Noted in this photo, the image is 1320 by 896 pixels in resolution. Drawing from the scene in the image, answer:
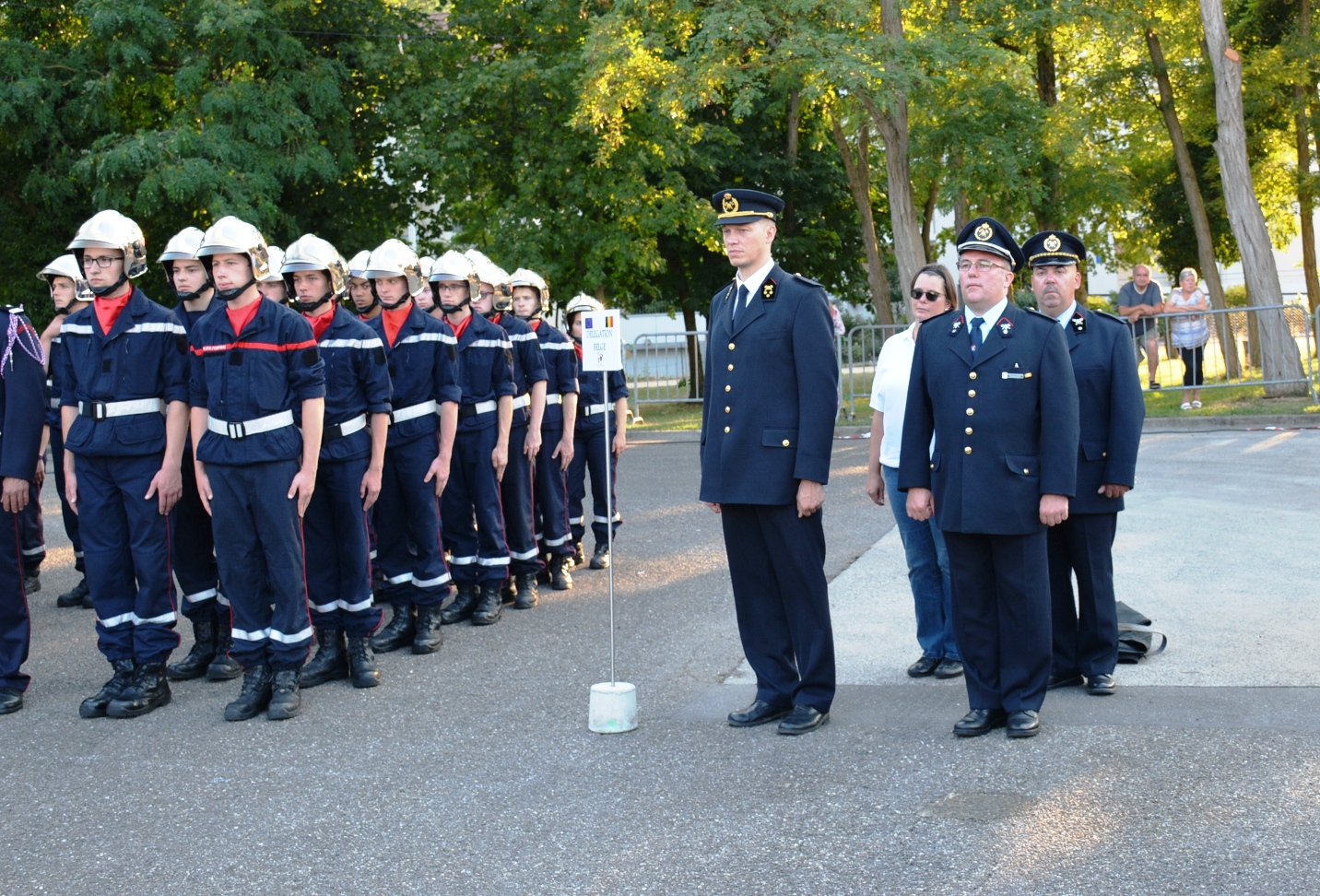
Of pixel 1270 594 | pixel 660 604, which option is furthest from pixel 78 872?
pixel 1270 594

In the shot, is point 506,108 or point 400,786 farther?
point 506,108

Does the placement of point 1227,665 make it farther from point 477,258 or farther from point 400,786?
point 477,258

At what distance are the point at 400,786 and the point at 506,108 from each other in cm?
2164

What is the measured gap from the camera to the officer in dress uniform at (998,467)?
5746 mm

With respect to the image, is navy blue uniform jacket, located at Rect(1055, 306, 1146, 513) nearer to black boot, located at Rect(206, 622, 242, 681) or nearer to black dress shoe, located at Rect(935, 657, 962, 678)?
black dress shoe, located at Rect(935, 657, 962, 678)

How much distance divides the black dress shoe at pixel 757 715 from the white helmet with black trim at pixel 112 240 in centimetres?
365


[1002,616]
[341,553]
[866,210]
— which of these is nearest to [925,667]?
[1002,616]

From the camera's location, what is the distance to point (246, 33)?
75.8 feet

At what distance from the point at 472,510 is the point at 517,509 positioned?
501 mm

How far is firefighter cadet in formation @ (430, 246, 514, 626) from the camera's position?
8891 millimetres

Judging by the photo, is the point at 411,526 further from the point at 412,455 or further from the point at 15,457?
the point at 15,457

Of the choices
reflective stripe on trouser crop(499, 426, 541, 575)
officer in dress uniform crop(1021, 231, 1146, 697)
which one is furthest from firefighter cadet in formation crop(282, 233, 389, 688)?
officer in dress uniform crop(1021, 231, 1146, 697)

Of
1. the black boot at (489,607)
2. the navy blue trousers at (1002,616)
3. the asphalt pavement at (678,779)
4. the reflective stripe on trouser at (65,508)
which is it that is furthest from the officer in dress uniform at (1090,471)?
the reflective stripe on trouser at (65,508)

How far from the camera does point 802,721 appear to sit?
19.9ft
